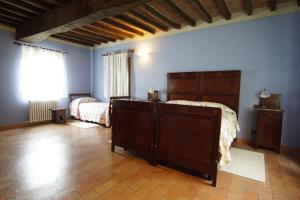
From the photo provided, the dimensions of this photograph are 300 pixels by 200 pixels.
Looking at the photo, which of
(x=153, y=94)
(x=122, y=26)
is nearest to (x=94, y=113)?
(x=153, y=94)

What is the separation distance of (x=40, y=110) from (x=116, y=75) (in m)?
2.41

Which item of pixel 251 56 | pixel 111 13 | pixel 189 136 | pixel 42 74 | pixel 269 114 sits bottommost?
pixel 189 136

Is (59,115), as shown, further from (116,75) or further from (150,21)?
(150,21)

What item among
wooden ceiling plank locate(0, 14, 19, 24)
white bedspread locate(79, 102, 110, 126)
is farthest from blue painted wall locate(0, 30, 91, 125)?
white bedspread locate(79, 102, 110, 126)

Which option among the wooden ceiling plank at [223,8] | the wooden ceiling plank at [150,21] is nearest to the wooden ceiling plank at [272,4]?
the wooden ceiling plank at [223,8]

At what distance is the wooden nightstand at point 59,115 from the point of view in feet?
16.3

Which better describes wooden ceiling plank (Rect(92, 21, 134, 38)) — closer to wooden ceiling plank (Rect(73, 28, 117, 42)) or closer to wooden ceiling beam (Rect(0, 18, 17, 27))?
wooden ceiling plank (Rect(73, 28, 117, 42))

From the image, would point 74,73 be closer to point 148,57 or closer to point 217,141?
point 148,57

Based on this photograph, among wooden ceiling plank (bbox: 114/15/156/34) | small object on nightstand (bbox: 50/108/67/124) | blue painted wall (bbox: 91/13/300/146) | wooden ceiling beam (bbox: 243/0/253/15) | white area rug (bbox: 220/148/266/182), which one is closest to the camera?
white area rug (bbox: 220/148/266/182)

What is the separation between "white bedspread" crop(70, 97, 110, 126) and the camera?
15.4 ft

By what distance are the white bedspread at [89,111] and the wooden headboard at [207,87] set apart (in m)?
1.85

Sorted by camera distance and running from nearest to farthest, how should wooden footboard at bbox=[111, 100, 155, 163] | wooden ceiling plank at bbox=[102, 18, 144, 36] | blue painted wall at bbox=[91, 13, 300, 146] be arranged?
1. wooden footboard at bbox=[111, 100, 155, 163]
2. blue painted wall at bbox=[91, 13, 300, 146]
3. wooden ceiling plank at bbox=[102, 18, 144, 36]

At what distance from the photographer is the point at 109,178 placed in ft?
6.74

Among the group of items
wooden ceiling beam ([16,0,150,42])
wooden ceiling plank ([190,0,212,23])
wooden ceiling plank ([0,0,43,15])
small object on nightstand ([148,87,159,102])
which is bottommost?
small object on nightstand ([148,87,159,102])
